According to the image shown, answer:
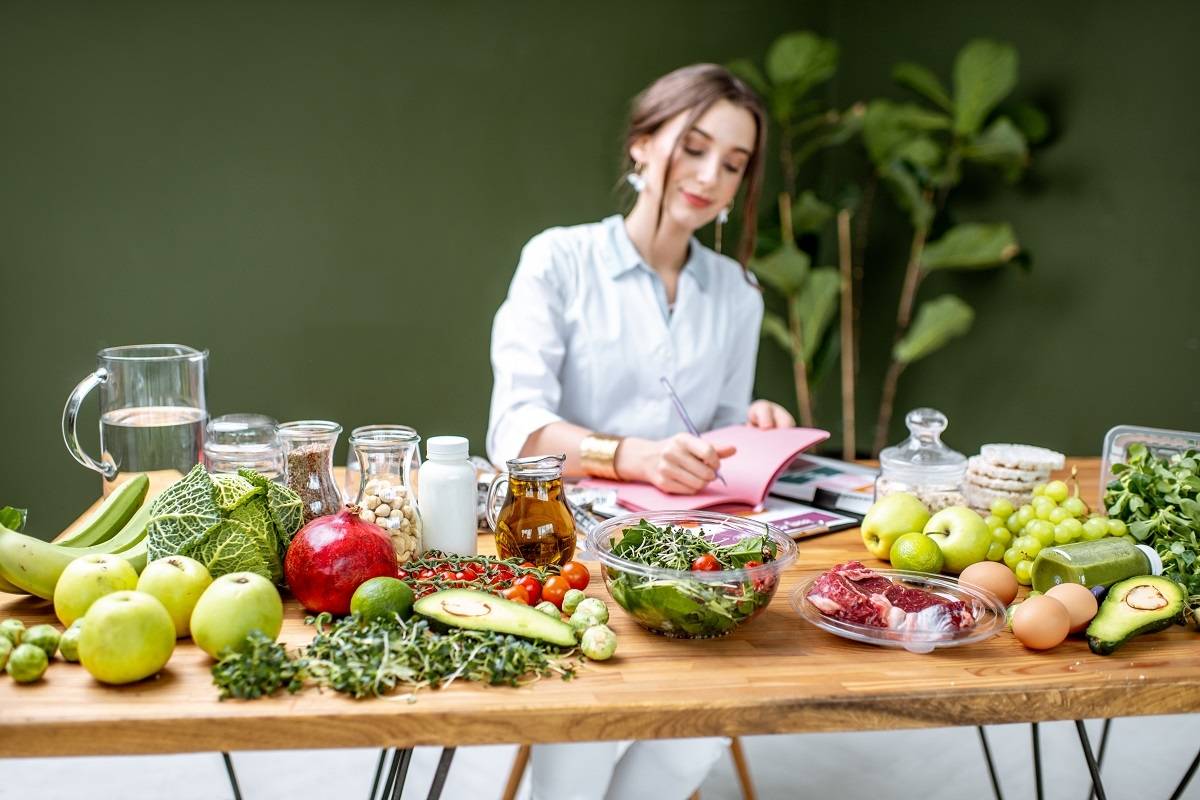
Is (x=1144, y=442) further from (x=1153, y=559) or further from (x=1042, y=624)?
(x=1042, y=624)

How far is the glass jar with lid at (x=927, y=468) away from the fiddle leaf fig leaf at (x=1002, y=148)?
196 cm

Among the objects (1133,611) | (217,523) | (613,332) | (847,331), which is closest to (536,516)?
(217,523)

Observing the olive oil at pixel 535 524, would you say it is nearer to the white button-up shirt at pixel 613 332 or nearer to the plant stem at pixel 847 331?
the white button-up shirt at pixel 613 332

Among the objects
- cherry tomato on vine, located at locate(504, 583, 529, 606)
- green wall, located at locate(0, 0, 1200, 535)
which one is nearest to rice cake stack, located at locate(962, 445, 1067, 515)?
cherry tomato on vine, located at locate(504, 583, 529, 606)

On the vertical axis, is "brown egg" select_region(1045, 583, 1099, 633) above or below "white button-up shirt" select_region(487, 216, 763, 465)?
below

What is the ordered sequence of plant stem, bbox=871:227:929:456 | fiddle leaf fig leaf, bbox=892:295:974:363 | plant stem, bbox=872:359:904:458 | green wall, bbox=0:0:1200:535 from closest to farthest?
green wall, bbox=0:0:1200:535, fiddle leaf fig leaf, bbox=892:295:974:363, plant stem, bbox=871:227:929:456, plant stem, bbox=872:359:904:458

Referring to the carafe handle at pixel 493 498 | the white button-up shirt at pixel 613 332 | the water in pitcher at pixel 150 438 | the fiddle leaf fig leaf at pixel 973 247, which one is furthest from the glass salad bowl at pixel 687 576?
the fiddle leaf fig leaf at pixel 973 247

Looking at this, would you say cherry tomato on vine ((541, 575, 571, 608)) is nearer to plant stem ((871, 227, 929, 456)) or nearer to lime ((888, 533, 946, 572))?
lime ((888, 533, 946, 572))

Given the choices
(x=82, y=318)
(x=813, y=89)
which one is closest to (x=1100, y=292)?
(x=813, y=89)

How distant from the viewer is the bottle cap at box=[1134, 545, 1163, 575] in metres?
1.20

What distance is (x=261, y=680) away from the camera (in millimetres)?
910

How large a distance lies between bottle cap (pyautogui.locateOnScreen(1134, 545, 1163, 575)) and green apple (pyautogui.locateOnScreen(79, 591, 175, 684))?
1135mm

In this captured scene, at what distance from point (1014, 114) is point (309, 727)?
3102 mm

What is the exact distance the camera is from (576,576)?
120 cm
